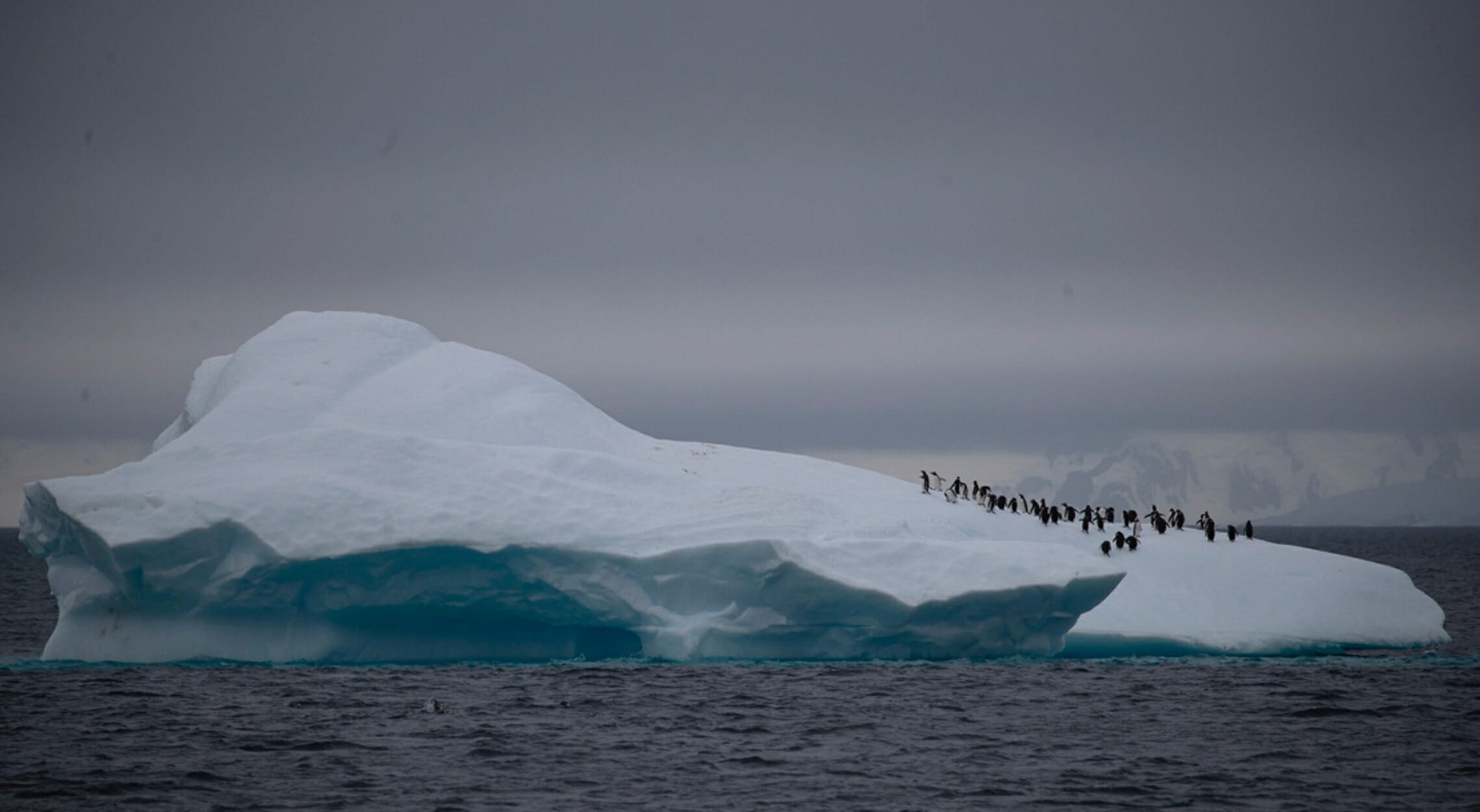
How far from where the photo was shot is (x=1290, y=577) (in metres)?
30.2

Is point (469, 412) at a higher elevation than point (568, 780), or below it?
higher

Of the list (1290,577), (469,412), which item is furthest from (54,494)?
(1290,577)

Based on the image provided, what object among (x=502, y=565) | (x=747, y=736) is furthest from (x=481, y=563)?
(x=747, y=736)

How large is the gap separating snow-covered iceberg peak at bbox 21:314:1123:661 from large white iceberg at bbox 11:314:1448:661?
0.14 feet

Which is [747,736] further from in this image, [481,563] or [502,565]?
[481,563]

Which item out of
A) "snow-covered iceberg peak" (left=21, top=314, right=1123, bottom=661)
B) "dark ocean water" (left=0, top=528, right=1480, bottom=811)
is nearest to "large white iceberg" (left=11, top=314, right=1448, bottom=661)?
"snow-covered iceberg peak" (left=21, top=314, right=1123, bottom=661)

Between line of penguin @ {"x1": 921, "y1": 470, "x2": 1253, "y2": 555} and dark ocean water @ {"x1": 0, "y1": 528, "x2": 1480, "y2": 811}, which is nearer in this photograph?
dark ocean water @ {"x1": 0, "y1": 528, "x2": 1480, "y2": 811}

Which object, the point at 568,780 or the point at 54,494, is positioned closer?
the point at 568,780

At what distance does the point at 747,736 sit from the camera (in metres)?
19.1

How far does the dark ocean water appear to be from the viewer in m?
15.9

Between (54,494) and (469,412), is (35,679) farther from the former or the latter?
(469,412)

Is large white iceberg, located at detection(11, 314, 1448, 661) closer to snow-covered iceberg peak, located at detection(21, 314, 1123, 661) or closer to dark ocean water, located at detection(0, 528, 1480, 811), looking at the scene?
snow-covered iceberg peak, located at detection(21, 314, 1123, 661)

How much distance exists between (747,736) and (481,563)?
7088mm

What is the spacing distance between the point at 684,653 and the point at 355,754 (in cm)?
854
